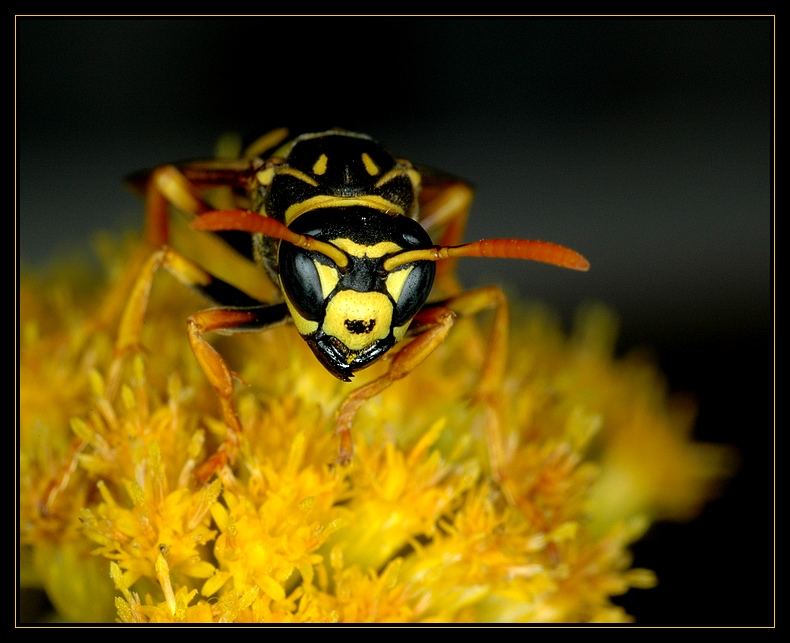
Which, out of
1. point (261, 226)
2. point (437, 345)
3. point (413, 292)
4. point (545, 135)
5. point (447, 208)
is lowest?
point (437, 345)

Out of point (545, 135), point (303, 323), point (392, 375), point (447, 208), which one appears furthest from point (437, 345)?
point (545, 135)

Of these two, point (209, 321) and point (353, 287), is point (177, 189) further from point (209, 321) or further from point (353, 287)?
point (353, 287)

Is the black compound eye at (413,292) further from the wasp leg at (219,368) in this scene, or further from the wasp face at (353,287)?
the wasp leg at (219,368)

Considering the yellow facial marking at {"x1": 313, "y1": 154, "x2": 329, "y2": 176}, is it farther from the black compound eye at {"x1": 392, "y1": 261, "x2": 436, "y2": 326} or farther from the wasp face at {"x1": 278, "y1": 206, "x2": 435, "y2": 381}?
the black compound eye at {"x1": 392, "y1": 261, "x2": 436, "y2": 326}

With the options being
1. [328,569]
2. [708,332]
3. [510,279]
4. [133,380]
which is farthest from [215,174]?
[708,332]

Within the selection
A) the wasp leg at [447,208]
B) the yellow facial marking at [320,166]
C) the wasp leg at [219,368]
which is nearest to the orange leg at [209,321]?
the wasp leg at [219,368]

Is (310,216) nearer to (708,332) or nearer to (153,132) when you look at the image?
(153,132)

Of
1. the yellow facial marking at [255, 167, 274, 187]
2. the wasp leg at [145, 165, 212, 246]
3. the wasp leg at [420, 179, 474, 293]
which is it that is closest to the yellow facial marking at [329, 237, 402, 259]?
the yellow facial marking at [255, 167, 274, 187]

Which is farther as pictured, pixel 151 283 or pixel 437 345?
pixel 151 283

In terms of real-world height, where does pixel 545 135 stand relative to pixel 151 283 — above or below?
above
